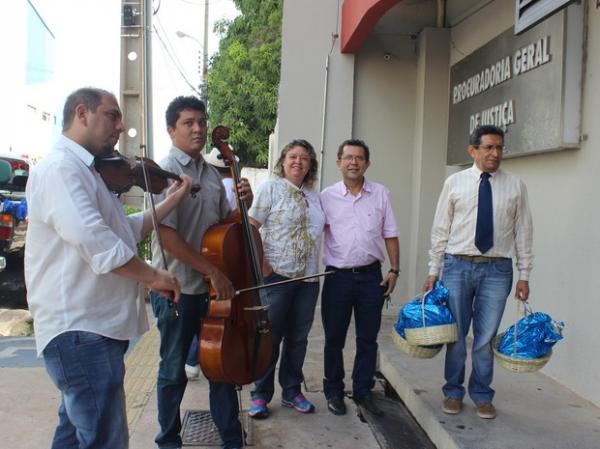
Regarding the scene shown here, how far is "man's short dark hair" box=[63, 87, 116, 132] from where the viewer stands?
7.17 ft

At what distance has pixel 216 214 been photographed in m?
3.13

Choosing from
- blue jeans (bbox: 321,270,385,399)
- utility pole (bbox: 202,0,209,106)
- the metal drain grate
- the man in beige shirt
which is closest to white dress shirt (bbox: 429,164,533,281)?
the man in beige shirt

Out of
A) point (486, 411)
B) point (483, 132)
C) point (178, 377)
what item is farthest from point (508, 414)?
point (178, 377)

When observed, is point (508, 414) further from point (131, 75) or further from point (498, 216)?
point (131, 75)

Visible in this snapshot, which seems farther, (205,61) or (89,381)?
(205,61)

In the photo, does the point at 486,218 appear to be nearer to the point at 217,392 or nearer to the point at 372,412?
the point at 372,412

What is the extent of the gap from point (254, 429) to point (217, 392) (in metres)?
0.66

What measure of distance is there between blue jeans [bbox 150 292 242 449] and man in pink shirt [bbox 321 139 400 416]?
95cm

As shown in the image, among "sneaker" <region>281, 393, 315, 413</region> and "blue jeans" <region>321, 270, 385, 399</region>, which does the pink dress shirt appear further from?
"sneaker" <region>281, 393, 315, 413</region>

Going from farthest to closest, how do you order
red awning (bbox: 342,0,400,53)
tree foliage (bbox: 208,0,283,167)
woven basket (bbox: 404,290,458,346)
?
tree foliage (bbox: 208,0,283,167) → red awning (bbox: 342,0,400,53) → woven basket (bbox: 404,290,458,346)

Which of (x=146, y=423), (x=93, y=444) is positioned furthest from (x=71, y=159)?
(x=146, y=423)

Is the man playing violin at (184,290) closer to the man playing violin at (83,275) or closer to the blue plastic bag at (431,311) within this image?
the man playing violin at (83,275)

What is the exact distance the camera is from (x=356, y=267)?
375cm

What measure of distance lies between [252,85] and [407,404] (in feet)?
50.1
